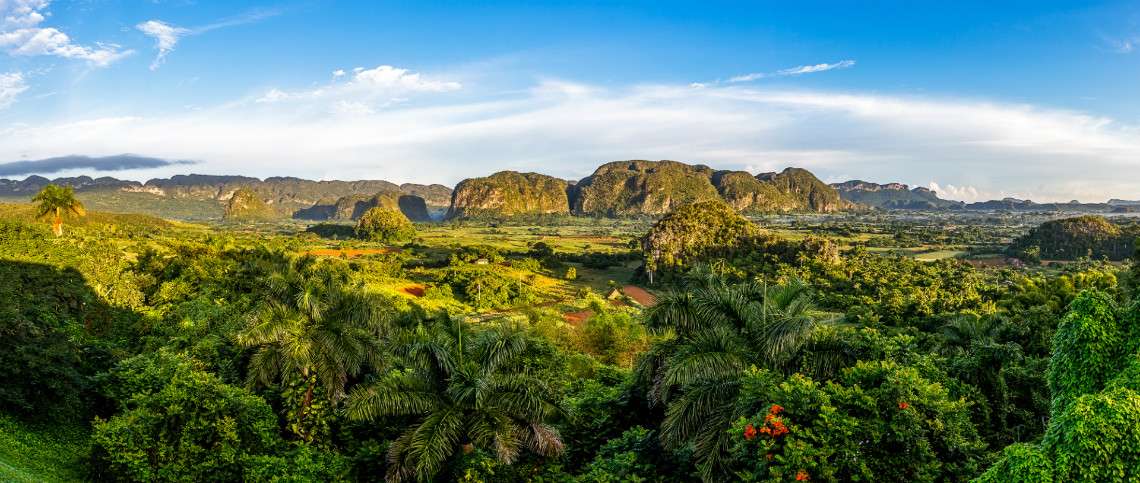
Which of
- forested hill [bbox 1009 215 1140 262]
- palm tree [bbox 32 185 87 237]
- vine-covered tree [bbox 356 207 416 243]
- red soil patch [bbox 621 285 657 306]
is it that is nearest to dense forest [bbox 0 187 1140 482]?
palm tree [bbox 32 185 87 237]

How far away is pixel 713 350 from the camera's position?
12672 millimetres

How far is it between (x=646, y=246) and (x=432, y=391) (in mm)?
78456

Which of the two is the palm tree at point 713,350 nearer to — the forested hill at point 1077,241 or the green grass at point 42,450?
the green grass at point 42,450

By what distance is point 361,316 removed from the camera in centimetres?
1759

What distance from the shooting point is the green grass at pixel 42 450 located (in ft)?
44.4

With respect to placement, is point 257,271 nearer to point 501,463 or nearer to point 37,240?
point 37,240

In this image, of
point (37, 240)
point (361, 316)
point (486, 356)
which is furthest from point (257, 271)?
point (486, 356)

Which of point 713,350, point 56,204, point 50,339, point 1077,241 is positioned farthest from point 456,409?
point 1077,241

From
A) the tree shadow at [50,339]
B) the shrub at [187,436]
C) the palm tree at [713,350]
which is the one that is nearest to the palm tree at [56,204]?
the tree shadow at [50,339]

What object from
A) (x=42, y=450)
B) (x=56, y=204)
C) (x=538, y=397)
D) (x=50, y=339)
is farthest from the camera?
(x=56, y=204)

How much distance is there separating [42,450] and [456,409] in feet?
37.5

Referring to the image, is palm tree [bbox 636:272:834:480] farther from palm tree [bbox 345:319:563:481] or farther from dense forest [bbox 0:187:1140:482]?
palm tree [bbox 345:319:563:481]

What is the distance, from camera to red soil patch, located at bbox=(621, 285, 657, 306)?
231ft

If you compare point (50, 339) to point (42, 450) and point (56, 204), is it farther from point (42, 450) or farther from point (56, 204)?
point (56, 204)
